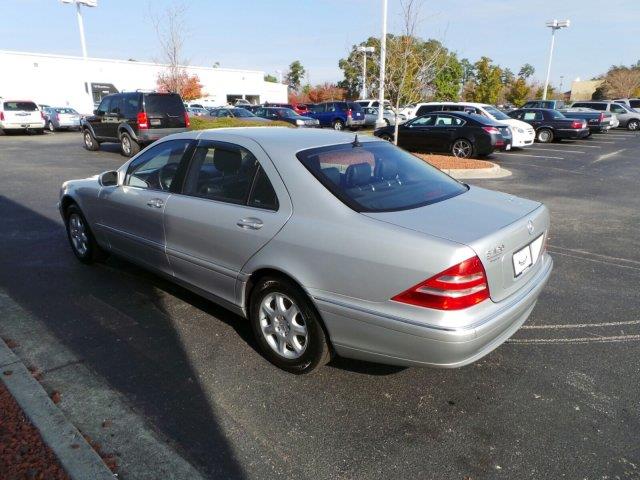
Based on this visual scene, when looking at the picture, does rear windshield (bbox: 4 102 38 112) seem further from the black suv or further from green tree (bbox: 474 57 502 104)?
green tree (bbox: 474 57 502 104)

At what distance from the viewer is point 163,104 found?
14.0 metres

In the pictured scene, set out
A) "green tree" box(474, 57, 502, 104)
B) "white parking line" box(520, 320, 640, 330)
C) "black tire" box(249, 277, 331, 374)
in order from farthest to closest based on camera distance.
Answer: "green tree" box(474, 57, 502, 104) < "white parking line" box(520, 320, 640, 330) < "black tire" box(249, 277, 331, 374)

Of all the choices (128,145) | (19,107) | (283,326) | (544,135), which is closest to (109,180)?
(283,326)

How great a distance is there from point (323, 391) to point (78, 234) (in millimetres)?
3655

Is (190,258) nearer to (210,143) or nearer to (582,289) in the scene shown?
(210,143)

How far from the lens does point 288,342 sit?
3238mm

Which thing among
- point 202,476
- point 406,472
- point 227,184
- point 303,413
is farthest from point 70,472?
point 227,184

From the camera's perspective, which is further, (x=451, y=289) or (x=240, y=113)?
(x=240, y=113)

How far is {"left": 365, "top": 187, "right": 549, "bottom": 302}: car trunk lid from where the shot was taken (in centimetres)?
266

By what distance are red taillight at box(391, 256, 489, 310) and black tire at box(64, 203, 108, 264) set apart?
380 cm

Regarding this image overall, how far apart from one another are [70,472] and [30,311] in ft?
7.65

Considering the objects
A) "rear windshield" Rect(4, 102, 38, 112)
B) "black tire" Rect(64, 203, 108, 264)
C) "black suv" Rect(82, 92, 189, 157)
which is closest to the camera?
"black tire" Rect(64, 203, 108, 264)

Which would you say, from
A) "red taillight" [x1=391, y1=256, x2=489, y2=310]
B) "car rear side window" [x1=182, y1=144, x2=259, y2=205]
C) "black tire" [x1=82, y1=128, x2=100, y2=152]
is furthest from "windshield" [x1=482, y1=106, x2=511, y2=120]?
"red taillight" [x1=391, y1=256, x2=489, y2=310]

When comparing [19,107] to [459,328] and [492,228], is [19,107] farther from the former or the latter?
[459,328]
